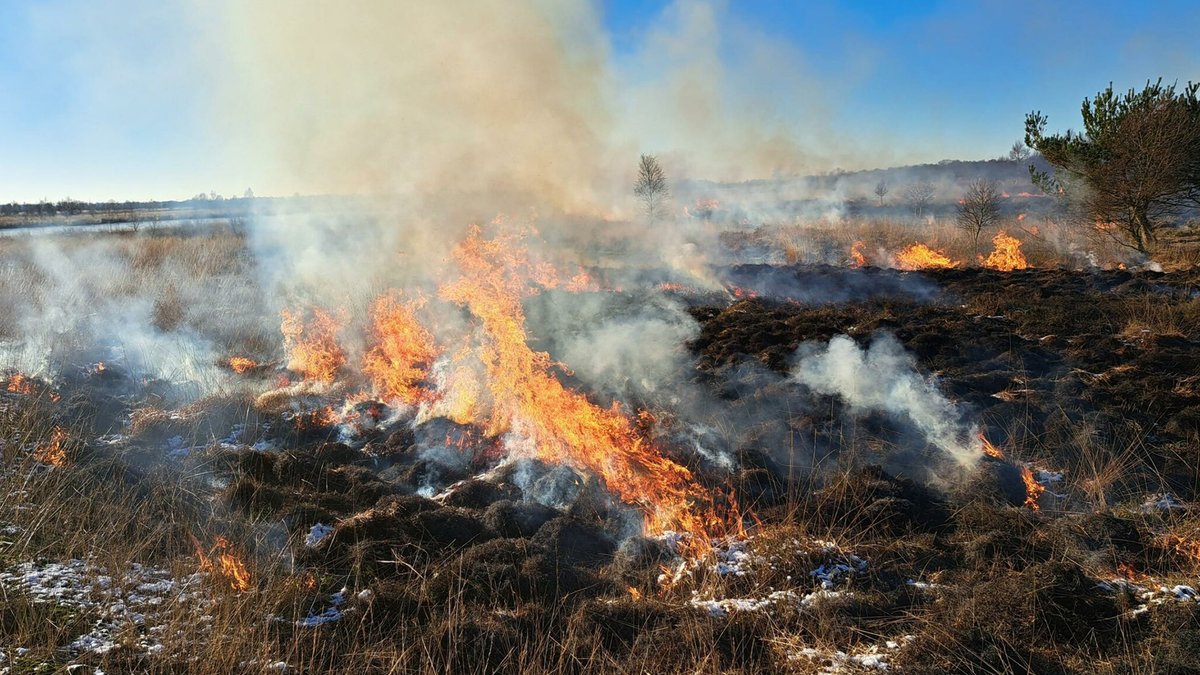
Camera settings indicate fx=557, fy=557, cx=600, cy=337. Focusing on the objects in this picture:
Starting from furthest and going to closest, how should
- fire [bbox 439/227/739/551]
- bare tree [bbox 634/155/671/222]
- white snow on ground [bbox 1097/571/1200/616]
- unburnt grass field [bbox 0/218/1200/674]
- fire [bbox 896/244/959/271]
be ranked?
bare tree [bbox 634/155/671/222] → fire [bbox 896/244/959/271] → fire [bbox 439/227/739/551] → white snow on ground [bbox 1097/571/1200/616] → unburnt grass field [bbox 0/218/1200/674]

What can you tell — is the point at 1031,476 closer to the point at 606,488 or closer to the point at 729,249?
the point at 606,488

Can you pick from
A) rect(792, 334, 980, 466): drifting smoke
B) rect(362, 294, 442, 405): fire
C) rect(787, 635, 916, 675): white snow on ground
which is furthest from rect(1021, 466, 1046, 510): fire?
rect(362, 294, 442, 405): fire

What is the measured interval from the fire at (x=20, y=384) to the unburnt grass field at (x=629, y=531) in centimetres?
5

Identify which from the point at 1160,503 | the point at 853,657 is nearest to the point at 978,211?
the point at 1160,503

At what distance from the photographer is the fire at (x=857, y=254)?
21.0 metres

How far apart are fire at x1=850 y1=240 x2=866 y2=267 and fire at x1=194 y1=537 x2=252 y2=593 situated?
2069 cm

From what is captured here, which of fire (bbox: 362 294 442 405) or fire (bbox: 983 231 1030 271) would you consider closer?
fire (bbox: 362 294 442 405)

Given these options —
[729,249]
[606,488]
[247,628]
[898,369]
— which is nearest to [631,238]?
[729,249]

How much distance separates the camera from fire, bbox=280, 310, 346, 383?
32.0 ft

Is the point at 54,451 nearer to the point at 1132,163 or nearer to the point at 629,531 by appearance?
the point at 629,531

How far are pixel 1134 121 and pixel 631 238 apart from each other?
13.8 metres

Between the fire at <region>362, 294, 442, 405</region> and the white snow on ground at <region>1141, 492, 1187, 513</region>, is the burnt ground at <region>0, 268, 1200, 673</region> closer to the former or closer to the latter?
the white snow on ground at <region>1141, 492, 1187, 513</region>

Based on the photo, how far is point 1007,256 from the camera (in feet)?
64.1

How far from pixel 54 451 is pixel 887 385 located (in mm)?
9600
